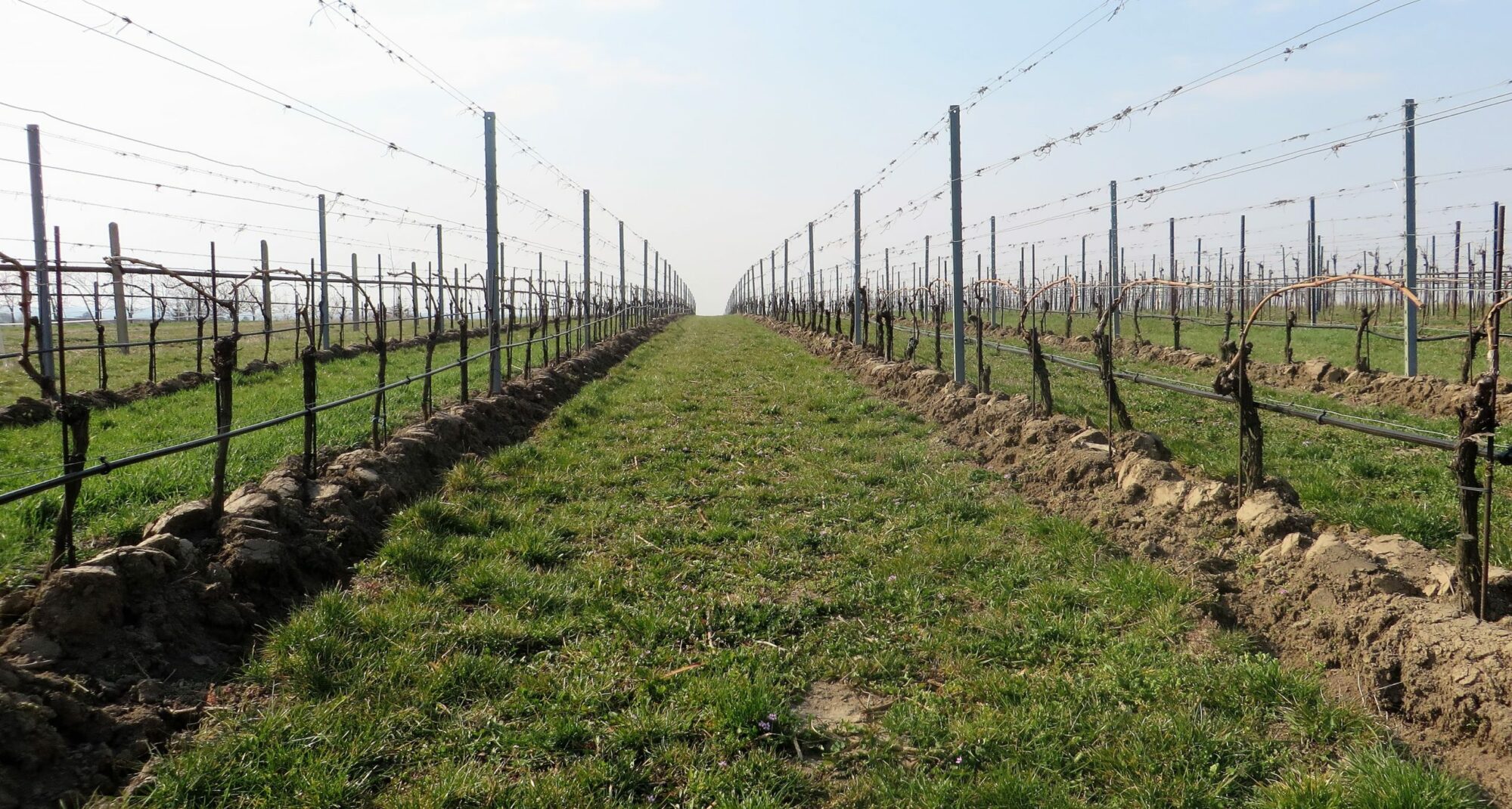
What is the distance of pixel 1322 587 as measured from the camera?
401 centimetres

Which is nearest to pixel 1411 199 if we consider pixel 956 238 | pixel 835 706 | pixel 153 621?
pixel 956 238

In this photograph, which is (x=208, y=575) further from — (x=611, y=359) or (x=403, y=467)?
(x=611, y=359)

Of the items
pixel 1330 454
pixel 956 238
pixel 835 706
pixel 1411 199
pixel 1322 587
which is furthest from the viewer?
pixel 1411 199

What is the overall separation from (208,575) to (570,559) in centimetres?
197

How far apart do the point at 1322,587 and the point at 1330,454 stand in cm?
429

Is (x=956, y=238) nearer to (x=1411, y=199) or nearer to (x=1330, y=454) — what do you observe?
(x=1330, y=454)

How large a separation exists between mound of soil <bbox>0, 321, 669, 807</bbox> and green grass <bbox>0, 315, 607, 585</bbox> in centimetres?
58

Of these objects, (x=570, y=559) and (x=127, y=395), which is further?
(x=127, y=395)

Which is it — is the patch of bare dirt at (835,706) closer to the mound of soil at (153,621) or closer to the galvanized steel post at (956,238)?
the mound of soil at (153,621)

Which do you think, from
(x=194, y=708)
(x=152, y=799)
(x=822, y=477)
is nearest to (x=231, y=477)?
(x=194, y=708)

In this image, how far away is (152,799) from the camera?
280 centimetres

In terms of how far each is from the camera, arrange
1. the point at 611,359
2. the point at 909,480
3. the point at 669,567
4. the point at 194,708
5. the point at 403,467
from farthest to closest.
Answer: the point at 611,359
the point at 909,480
the point at 403,467
the point at 669,567
the point at 194,708

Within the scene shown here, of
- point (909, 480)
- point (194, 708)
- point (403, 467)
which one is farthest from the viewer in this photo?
point (909, 480)

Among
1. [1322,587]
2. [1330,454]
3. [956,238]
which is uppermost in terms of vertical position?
[956,238]
